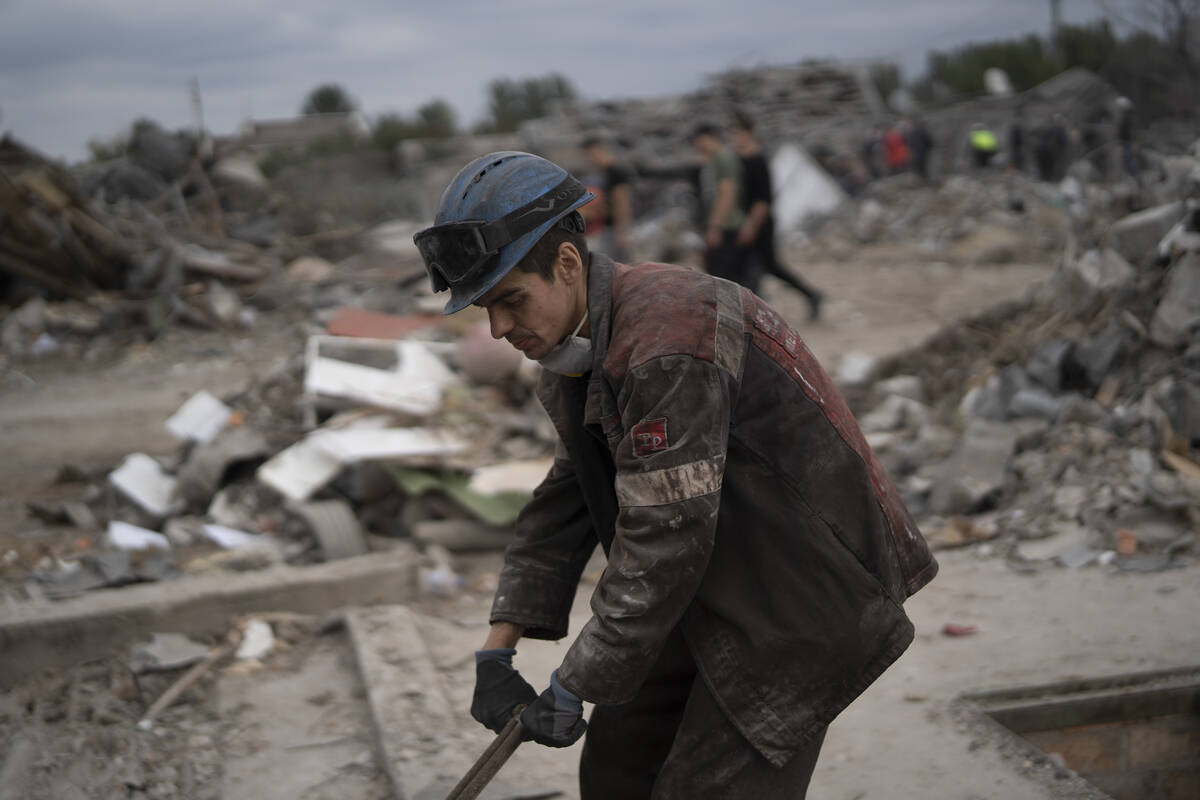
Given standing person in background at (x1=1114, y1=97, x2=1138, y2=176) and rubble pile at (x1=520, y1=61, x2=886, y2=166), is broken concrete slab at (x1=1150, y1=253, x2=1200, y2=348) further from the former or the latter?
rubble pile at (x1=520, y1=61, x2=886, y2=166)

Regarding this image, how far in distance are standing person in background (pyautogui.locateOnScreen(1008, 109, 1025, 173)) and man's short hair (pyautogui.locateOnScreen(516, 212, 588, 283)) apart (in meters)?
19.2

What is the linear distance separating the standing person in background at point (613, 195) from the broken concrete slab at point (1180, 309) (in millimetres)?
4109

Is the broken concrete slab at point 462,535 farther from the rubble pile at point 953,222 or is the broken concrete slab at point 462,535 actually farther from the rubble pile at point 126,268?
the rubble pile at point 953,222

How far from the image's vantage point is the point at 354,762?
342 cm

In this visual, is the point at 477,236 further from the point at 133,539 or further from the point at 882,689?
the point at 133,539

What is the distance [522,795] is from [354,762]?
27.1 inches

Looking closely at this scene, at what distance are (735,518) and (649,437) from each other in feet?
0.90

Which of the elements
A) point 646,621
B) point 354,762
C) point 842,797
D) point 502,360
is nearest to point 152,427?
point 502,360

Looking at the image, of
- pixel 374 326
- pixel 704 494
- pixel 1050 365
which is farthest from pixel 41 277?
pixel 704 494

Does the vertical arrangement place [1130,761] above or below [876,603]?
below

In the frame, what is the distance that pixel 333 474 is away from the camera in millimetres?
5500

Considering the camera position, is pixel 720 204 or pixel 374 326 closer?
→ pixel 374 326

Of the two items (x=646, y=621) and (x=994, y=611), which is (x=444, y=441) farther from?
(x=646, y=621)

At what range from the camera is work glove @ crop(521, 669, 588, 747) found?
74.0 inches
